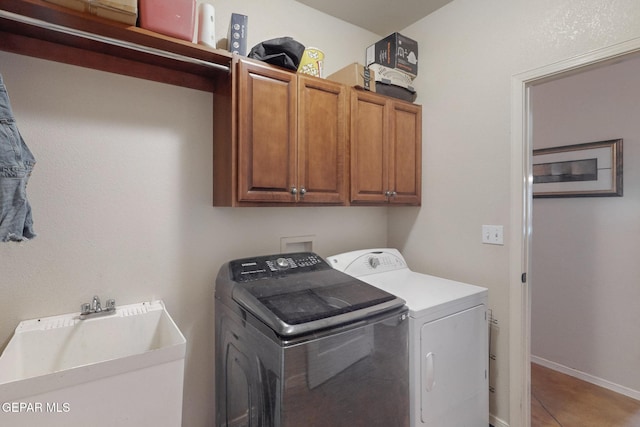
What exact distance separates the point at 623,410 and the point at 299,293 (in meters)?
2.48

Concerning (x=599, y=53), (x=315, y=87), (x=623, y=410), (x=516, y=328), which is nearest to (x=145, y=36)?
(x=315, y=87)

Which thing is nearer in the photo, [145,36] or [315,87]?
[145,36]

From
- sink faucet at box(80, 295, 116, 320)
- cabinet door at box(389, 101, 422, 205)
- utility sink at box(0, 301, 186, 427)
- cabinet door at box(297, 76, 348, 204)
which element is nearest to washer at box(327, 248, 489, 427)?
cabinet door at box(297, 76, 348, 204)

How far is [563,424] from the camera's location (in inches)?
78.7

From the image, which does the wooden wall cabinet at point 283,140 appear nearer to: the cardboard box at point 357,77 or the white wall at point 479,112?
the cardboard box at point 357,77

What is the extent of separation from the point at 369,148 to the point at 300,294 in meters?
1.06

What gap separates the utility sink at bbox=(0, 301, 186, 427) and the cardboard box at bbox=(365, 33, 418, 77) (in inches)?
81.9

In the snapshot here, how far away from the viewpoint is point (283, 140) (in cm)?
165

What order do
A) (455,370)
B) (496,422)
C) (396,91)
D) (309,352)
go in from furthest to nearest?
(396,91)
(496,422)
(455,370)
(309,352)

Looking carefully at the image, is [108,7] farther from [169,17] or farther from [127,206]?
[127,206]

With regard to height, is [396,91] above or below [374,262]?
above

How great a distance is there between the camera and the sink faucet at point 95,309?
139cm

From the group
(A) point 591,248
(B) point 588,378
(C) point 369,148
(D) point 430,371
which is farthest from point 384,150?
(B) point 588,378

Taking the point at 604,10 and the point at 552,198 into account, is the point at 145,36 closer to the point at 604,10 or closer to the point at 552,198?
the point at 604,10
